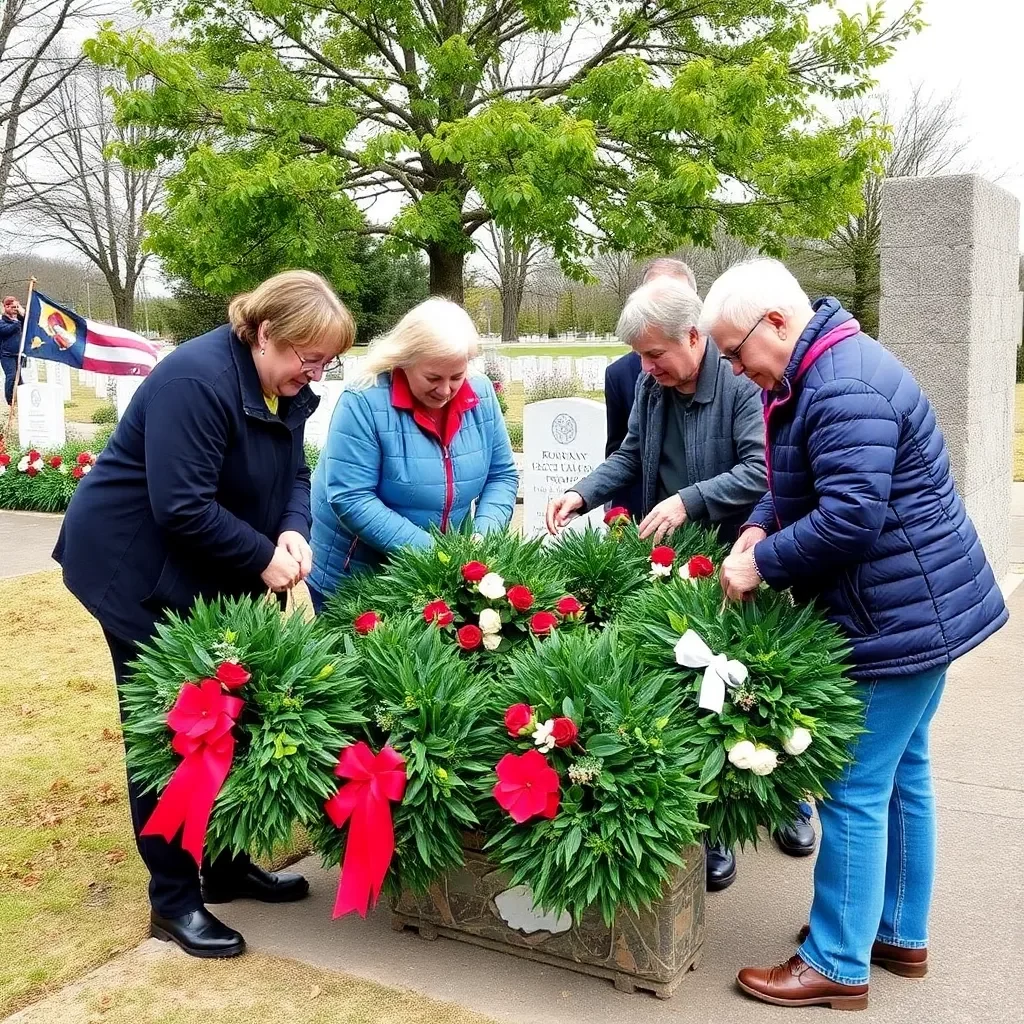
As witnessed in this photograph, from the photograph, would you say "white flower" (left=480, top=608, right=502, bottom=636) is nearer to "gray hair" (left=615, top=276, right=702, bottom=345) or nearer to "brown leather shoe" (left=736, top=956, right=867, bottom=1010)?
"gray hair" (left=615, top=276, right=702, bottom=345)

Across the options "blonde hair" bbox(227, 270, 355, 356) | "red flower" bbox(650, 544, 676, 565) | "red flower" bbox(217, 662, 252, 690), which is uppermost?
"blonde hair" bbox(227, 270, 355, 356)

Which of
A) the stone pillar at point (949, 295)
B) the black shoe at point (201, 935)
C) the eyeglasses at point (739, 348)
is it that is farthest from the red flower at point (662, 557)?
the stone pillar at point (949, 295)

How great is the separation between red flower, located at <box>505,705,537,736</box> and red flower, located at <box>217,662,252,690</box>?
0.61 metres

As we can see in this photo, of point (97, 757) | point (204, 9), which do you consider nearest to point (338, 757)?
point (97, 757)

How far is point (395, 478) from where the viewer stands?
3166 millimetres

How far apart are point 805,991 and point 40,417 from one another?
40.4 feet

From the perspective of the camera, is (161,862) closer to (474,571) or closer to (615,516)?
(474,571)

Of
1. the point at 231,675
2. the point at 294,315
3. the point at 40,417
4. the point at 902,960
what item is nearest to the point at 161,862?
the point at 231,675

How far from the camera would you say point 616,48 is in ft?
43.1

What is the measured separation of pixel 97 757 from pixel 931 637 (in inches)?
133

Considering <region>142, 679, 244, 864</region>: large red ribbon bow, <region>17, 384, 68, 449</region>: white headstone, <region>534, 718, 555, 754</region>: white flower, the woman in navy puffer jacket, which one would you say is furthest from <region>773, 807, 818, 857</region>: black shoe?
<region>17, 384, 68, 449</region>: white headstone

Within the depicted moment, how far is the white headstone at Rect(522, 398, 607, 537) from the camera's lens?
690cm

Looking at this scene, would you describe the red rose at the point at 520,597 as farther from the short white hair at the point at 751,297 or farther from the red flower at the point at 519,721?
the short white hair at the point at 751,297

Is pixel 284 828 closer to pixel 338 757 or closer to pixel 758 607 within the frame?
pixel 338 757
